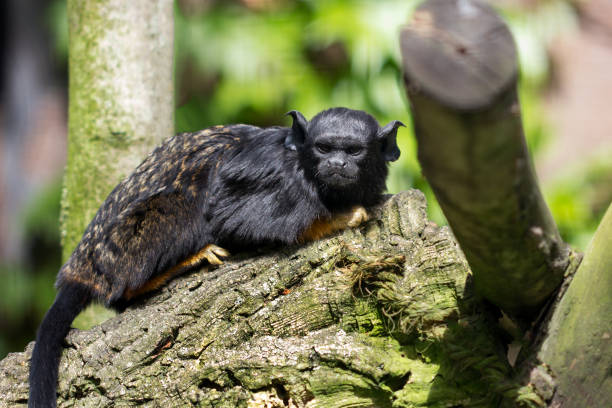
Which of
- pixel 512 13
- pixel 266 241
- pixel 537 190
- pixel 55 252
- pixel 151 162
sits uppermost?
pixel 512 13

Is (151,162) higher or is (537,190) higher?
(537,190)

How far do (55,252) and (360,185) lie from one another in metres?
6.98

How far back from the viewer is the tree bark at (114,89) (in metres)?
3.78

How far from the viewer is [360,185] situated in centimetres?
329

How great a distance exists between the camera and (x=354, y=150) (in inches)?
129

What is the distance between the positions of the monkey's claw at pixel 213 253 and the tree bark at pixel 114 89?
0.88m

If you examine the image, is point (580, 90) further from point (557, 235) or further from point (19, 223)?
point (19, 223)

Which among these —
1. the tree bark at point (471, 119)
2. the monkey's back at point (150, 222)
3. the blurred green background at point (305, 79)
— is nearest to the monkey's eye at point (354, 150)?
the monkey's back at point (150, 222)

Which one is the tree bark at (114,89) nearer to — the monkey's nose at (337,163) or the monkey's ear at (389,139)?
the monkey's nose at (337,163)

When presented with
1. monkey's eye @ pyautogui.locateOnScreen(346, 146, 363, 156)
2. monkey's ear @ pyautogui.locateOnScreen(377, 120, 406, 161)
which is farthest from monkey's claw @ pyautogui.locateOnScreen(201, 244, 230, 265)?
monkey's ear @ pyautogui.locateOnScreen(377, 120, 406, 161)

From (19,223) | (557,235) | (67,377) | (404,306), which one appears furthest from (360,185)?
(19,223)

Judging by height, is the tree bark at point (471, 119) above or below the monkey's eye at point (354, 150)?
above

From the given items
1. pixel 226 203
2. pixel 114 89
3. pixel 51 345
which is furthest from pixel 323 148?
pixel 51 345

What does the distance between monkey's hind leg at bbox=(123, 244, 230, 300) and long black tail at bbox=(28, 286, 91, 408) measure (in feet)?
0.87
